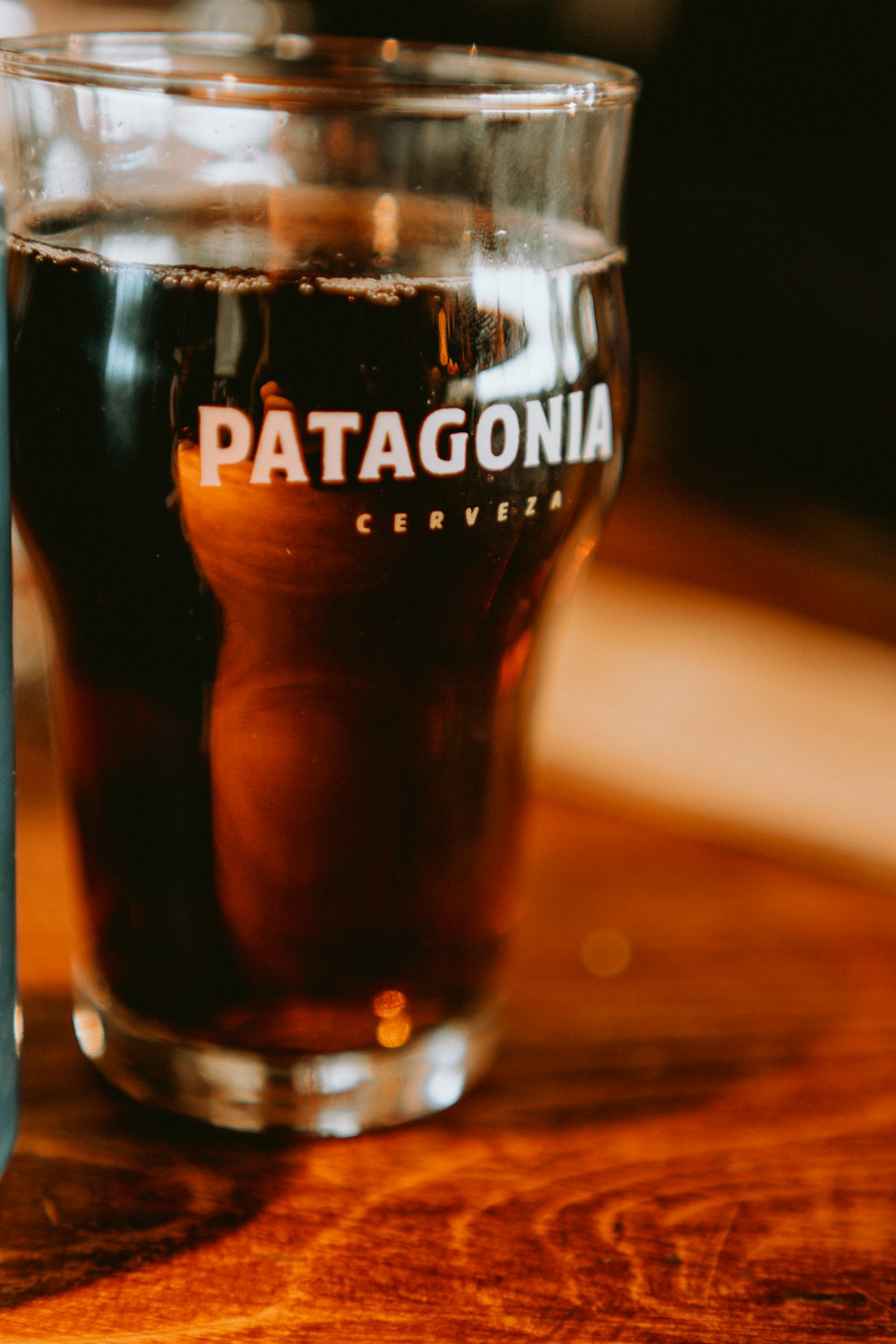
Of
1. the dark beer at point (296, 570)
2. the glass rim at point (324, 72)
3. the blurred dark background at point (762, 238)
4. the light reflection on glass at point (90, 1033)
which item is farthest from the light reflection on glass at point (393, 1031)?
the blurred dark background at point (762, 238)

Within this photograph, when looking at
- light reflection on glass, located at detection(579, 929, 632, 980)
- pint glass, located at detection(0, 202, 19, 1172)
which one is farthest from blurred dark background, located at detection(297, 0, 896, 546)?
pint glass, located at detection(0, 202, 19, 1172)

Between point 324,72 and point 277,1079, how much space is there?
0.42 m

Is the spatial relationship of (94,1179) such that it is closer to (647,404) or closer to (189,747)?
(189,747)

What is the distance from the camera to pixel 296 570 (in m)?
0.42

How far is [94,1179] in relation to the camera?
450 mm

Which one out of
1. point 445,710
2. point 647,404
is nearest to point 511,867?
point 445,710

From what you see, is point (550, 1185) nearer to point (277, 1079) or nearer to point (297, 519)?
point (277, 1079)

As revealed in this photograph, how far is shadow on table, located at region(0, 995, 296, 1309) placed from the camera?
42 centimetres

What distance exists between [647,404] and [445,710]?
1765mm

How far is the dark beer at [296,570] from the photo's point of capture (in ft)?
1.33

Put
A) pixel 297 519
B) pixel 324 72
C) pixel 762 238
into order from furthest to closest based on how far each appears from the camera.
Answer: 1. pixel 762 238
2. pixel 324 72
3. pixel 297 519

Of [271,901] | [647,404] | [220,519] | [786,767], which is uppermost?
[220,519]

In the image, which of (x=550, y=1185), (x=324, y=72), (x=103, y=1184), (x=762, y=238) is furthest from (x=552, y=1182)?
(x=762, y=238)

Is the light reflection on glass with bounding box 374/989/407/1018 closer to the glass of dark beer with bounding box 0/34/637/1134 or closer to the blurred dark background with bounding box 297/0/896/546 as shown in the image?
the glass of dark beer with bounding box 0/34/637/1134
